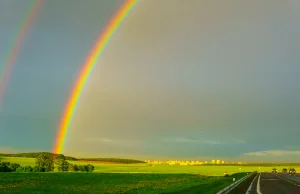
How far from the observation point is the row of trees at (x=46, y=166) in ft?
496

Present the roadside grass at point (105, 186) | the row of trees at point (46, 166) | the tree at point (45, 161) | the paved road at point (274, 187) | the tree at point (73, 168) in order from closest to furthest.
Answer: the paved road at point (274, 187), the roadside grass at point (105, 186), the row of trees at point (46, 166), the tree at point (73, 168), the tree at point (45, 161)

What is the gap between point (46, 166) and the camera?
176125 millimetres

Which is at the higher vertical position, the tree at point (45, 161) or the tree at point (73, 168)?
the tree at point (45, 161)

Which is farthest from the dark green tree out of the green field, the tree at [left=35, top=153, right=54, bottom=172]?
the green field

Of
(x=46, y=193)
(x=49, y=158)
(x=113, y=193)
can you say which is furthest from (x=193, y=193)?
(x=49, y=158)

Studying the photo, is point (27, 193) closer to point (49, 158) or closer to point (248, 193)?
point (248, 193)

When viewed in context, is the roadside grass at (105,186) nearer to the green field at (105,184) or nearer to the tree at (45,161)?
the green field at (105,184)

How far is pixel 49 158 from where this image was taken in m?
190

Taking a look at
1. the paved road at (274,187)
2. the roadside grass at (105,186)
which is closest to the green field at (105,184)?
the roadside grass at (105,186)

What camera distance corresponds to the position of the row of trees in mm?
151250

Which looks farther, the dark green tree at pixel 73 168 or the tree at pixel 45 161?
the tree at pixel 45 161

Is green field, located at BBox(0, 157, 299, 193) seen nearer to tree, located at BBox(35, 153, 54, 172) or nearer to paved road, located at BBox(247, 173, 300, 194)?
paved road, located at BBox(247, 173, 300, 194)

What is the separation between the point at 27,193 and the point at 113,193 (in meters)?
9.48

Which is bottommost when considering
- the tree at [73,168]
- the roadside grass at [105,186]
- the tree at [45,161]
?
the roadside grass at [105,186]
